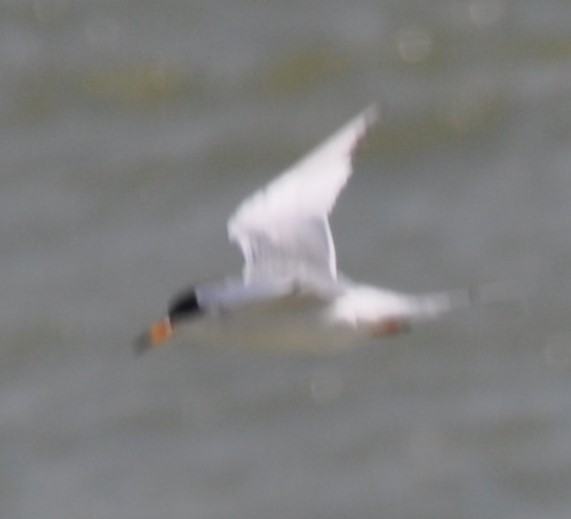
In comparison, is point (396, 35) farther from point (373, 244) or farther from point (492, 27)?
point (373, 244)

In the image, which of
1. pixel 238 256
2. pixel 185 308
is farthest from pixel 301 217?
pixel 238 256

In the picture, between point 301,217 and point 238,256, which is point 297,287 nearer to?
point 301,217

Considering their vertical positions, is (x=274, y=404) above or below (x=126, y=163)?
below

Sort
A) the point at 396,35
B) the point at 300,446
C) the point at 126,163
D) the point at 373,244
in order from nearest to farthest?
the point at 300,446 → the point at 373,244 → the point at 126,163 → the point at 396,35

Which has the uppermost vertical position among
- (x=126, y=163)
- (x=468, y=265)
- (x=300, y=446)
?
(x=126, y=163)

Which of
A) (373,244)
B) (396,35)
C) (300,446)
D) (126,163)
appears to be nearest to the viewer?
(300,446)

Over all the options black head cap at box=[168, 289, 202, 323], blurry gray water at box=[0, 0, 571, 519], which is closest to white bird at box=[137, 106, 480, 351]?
black head cap at box=[168, 289, 202, 323]

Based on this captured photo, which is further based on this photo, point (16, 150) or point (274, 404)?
point (16, 150)

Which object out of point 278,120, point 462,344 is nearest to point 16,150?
point 278,120
